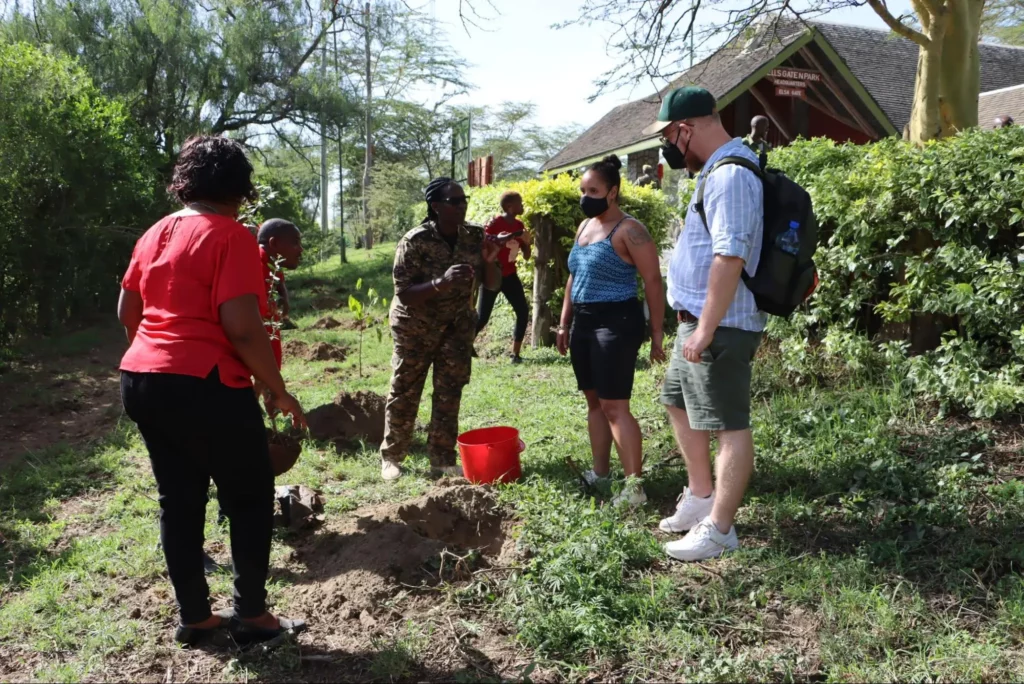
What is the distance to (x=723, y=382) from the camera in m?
3.51

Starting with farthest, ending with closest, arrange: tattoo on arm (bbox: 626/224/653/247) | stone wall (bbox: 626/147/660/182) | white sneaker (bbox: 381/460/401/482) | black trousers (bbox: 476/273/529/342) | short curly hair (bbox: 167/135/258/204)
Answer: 1. stone wall (bbox: 626/147/660/182)
2. black trousers (bbox: 476/273/529/342)
3. white sneaker (bbox: 381/460/401/482)
4. tattoo on arm (bbox: 626/224/653/247)
5. short curly hair (bbox: 167/135/258/204)

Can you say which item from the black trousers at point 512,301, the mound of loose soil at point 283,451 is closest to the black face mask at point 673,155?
the mound of loose soil at point 283,451

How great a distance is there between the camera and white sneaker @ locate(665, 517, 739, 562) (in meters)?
3.70

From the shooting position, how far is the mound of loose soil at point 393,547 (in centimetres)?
370

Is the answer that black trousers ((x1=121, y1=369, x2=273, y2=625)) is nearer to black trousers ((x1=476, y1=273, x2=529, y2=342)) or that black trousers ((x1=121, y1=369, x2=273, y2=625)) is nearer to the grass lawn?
the grass lawn

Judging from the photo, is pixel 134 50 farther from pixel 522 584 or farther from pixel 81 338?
pixel 522 584

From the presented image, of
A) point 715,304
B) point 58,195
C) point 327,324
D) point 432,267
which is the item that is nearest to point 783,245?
point 715,304

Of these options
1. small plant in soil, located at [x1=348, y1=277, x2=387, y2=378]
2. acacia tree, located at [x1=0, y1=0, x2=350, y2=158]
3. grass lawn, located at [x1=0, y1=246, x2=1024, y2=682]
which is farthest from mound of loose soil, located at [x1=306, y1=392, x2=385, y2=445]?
acacia tree, located at [x1=0, y1=0, x2=350, y2=158]

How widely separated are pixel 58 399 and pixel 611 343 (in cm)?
677

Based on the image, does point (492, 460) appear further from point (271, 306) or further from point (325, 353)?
point (325, 353)

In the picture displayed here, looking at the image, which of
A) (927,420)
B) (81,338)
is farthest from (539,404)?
(81,338)

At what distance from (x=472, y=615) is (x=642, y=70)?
6356mm

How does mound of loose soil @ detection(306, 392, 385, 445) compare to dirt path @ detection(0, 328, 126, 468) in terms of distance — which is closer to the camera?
mound of loose soil @ detection(306, 392, 385, 445)

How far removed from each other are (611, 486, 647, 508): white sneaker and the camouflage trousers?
1372mm
